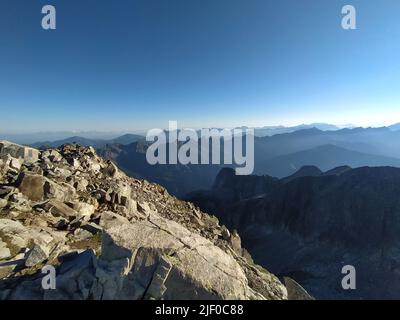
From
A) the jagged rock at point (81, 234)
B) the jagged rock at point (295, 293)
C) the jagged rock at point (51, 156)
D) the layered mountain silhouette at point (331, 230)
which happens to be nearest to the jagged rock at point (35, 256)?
the jagged rock at point (81, 234)

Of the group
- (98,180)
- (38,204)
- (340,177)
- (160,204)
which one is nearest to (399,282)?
(340,177)

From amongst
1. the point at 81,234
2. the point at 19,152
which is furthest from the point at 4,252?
the point at 19,152

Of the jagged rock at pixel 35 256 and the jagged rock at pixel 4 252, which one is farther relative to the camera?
the jagged rock at pixel 4 252

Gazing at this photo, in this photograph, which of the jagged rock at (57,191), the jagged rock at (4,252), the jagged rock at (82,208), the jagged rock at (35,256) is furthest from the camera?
the jagged rock at (57,191)

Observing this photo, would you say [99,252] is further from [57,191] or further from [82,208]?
[57,191]

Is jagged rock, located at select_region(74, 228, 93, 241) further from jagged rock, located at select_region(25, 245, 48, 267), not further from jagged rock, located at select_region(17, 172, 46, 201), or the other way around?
jagged rock, located at select_region(17, 172, 46, 201)

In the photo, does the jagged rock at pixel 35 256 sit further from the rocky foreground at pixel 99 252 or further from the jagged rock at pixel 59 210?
the jagged rock at pixel 59 210
